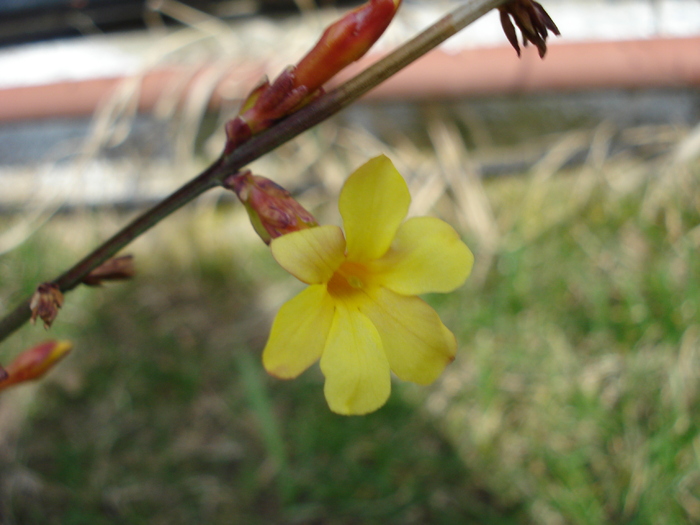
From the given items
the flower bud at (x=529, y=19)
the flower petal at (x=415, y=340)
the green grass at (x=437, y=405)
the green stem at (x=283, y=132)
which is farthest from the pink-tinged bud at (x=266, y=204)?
the green grass at (x=437, y=405)

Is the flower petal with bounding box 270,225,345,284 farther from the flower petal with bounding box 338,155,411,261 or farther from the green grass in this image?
the green grass

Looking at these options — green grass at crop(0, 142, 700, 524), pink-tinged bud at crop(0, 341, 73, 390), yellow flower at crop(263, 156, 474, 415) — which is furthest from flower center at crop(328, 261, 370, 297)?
green grass at crop(0, 142, 700, 524)

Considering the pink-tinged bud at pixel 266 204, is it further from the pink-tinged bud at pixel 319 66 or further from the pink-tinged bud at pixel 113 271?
the pink-tinged bud at pixel 113 271

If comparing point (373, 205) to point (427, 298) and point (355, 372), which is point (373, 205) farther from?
point (427, 298)

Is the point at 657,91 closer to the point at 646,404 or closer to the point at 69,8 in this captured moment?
the point at 646,404

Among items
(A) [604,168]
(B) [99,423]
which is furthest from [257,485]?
(A) [604,168]
